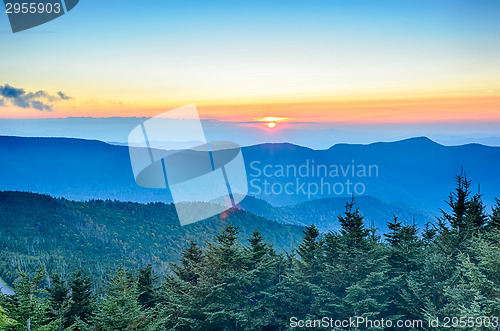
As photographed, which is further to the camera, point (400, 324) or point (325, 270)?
point (325, 270)

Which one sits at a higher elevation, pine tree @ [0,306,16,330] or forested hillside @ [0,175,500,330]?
pine tree @ [0,306,16,330]

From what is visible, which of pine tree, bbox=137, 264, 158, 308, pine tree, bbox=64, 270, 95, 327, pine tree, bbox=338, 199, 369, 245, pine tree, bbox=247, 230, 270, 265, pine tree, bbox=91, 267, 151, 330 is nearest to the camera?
pine tree, bbox=91, 267, 151, 330

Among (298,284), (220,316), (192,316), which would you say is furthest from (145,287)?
(298,284)

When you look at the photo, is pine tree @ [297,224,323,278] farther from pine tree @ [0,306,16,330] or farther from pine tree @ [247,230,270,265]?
pine tree @ [0,306,16,330]

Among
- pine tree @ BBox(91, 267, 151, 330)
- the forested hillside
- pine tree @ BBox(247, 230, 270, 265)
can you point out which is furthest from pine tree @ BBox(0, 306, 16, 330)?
pine tree @ BBox(247, 230, 270, 265)

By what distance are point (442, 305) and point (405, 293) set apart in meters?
2.22

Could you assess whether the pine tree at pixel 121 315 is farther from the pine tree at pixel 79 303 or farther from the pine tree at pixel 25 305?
the pine tree at pixel 79 303

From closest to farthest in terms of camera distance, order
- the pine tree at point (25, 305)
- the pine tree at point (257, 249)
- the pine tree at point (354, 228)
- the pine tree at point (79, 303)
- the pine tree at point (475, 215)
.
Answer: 1. the pine tree at point (25, 305)
2. the pine tree at point (354, 228)
3. the pine tree at point (475, 215)
4. the pine tree at point (257, 249)
5. the pine tree at point (79, 303)

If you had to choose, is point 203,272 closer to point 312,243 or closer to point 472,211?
point 312,243

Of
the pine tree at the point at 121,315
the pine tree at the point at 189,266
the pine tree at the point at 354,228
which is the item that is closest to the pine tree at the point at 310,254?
the pine tree at the point at 354,228

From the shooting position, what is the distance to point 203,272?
2739cm

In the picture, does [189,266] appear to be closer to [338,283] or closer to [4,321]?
[338,283]

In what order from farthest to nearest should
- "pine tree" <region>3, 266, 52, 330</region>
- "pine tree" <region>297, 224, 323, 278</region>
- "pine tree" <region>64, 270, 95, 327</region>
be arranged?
"pine tree" <region>64, 270, 95, 327</region> < "pine tree" <region>297, 224, 323, 278</region> < "pine tree" <region>3, 266, 52, 330</region>

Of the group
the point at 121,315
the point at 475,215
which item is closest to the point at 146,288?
the point at 121,315
